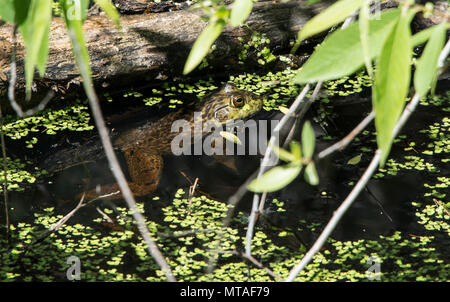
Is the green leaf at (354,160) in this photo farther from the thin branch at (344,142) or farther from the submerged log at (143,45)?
the thin branch at (344,142)

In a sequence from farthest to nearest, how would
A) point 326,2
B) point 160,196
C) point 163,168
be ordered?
point 326,2 → point 163,168 → point 160,196

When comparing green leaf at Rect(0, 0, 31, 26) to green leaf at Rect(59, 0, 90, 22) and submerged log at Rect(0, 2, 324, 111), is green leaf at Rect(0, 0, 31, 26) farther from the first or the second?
submerged log at Rect(0, 2, 324, 111)

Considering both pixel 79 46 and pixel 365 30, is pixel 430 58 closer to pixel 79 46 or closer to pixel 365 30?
pixel 365 30

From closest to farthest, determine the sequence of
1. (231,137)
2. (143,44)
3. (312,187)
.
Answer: (312,187) → (231,137) → (143,44)

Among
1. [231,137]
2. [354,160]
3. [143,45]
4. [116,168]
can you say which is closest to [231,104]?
[231,137]

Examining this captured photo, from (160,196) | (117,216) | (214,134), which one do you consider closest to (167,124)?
(214,134)

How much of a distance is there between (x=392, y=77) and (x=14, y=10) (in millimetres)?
764

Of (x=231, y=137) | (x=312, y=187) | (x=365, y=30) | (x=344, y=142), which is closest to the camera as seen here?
(x=365, y=30)

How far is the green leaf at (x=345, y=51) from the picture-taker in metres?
0.91

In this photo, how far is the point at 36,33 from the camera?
2.90 ft

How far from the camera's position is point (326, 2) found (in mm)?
4551

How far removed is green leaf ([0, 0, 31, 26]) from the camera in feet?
3.45

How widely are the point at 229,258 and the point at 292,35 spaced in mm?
2511

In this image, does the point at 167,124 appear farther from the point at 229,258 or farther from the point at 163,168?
the point at 229,258
